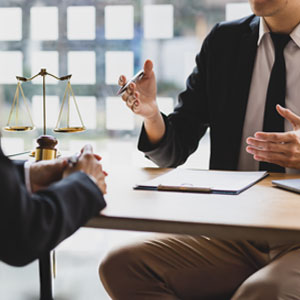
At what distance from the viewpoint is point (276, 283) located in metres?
1.04

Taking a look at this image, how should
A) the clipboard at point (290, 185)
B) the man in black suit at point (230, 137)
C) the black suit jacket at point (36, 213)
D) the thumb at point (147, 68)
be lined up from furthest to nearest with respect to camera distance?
1. the thumb at point (147, 68)
2. the man in black suit at point (230, 137)
3. the clipboard at point (290, 185)
4. the black suit jacket at point (36, 213)

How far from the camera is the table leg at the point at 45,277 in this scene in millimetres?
1920

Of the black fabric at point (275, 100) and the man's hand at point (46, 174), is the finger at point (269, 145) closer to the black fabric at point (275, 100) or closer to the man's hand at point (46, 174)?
the black fabric at point (275, 100)

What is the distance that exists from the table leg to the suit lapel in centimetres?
86

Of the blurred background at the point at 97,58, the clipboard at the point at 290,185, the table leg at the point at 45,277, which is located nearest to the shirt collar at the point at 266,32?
the clipboard at the point at 290,185

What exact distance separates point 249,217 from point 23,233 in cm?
42

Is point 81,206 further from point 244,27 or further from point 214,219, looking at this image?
point 244,27

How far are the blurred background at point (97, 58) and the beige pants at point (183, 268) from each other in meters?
1.20

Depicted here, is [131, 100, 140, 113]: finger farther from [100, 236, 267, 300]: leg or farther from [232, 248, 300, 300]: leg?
[232, 248, 300, 300]: leg

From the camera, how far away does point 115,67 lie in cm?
276

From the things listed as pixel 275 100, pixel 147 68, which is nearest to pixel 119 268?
pixel 147 68

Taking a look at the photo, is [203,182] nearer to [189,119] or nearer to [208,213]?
[208,213]

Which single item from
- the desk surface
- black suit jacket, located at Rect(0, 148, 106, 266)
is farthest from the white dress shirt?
black suit jacket, located at Rect(0, 148, 106, 266)

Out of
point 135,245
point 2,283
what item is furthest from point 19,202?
point 2,283
